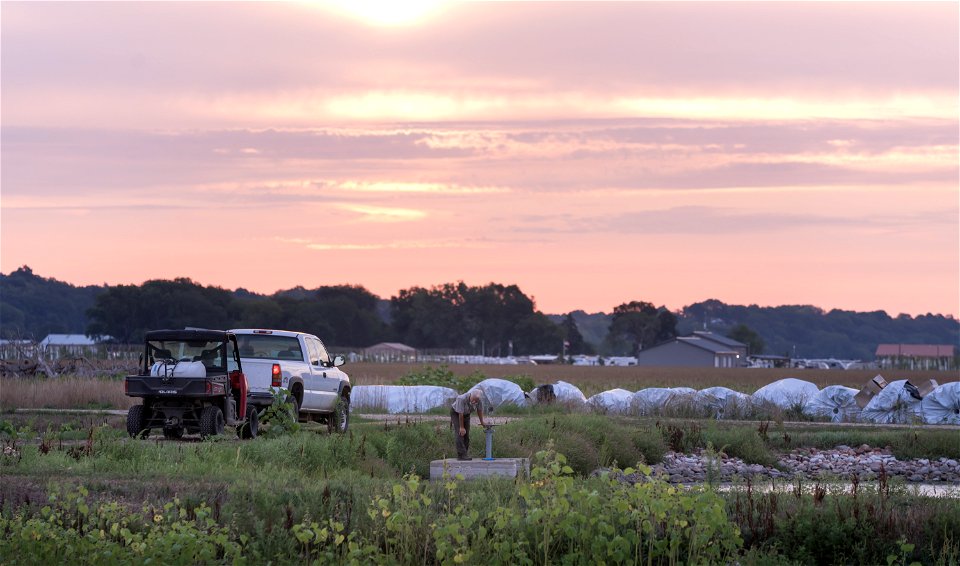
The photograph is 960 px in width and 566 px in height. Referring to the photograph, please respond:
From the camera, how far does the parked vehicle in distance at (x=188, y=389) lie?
80.2 ft

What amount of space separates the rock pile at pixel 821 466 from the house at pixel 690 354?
380 feet

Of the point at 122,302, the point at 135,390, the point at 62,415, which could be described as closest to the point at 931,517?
the point at 135,390

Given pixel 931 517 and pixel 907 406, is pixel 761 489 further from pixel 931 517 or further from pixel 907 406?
pixel 907 406

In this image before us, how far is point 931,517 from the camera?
53.3ft

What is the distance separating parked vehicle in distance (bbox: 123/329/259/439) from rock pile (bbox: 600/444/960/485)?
8745mm

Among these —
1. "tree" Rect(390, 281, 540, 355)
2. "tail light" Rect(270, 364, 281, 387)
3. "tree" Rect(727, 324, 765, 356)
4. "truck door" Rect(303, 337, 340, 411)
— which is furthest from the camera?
"tree" Rect(727, 324, 765, 356)

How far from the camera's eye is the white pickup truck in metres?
26.5

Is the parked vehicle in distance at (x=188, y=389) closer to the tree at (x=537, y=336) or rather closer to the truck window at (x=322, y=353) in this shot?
the truck window at (x=322, y=353)

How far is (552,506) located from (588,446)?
13.9 meters

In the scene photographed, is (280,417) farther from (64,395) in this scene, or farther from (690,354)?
(690,354)

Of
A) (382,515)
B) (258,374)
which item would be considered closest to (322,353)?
(258,374)

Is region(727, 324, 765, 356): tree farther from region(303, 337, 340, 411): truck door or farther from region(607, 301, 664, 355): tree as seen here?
region(303, 337, 340, 411): truck door

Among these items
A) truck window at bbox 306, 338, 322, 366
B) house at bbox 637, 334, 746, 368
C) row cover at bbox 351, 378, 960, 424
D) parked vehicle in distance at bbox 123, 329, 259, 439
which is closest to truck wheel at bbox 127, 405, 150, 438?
parked vehicle in distance at bbox 123, 329, 259, 439

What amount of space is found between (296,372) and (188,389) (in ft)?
A: 9.88
